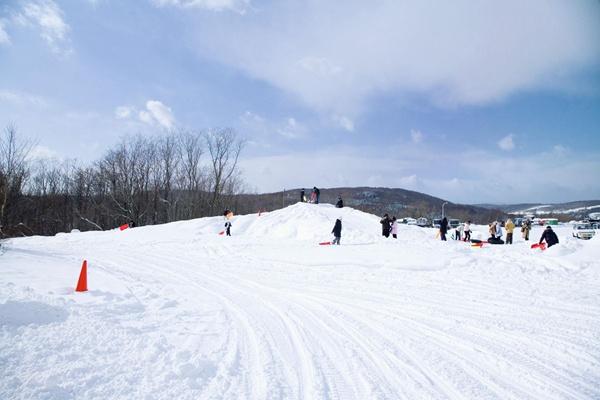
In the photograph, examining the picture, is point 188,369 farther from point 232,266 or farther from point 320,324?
point 232,266

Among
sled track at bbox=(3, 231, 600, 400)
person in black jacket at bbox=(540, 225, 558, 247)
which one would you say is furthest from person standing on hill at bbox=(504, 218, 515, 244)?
sled track at bbox=(3, 231, 600, 400)

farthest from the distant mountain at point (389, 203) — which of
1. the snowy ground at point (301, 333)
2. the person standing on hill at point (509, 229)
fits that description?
the snowy ground at point (301, 333)

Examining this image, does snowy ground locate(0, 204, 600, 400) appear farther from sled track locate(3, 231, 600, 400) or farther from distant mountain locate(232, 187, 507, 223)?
distant mountain locate(232, 187, 507, 223)

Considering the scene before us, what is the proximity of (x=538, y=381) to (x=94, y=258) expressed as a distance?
52.1 feet

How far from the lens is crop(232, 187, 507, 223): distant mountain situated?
84812 mm

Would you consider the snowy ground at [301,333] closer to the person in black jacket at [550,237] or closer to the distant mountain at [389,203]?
the person in black jacket at [550,237]

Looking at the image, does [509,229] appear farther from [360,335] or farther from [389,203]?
[389,203]

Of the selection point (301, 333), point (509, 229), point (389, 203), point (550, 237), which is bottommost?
point (301, 333)

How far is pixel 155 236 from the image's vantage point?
2441 cm

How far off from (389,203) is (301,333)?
6244 inches

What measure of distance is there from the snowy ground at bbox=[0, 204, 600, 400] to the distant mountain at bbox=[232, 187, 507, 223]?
189 ft

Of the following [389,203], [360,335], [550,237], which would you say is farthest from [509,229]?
[389,203]

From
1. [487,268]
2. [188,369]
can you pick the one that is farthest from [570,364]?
[487,268]

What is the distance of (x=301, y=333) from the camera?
5.39 meters
